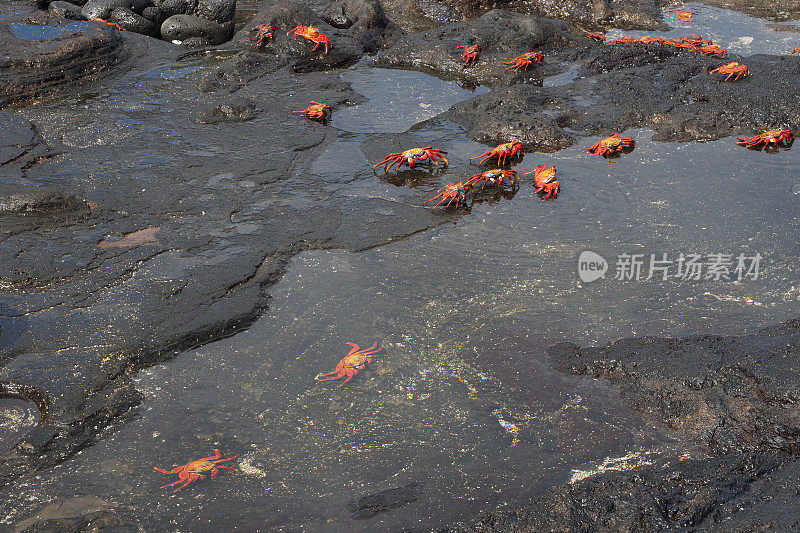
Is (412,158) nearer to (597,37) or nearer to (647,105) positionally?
(647,105)

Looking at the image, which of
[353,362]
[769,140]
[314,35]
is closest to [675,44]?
[769,140]

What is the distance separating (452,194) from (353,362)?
117 inches

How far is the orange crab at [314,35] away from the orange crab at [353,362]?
8.55 m

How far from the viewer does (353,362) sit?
5.61 metres

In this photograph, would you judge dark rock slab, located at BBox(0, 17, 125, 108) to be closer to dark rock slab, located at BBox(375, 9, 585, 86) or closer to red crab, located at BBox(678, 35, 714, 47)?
dark rock slab, located at BBox(375, 9, 585, 86)

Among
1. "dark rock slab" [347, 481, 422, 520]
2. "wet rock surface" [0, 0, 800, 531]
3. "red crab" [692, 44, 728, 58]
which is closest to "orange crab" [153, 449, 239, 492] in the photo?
"wet rock surface" [0, 0, 800, 531]

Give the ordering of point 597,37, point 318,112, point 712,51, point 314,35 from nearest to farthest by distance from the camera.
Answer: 1. point 318,112
2. point 712,51
3. point 314,35
4. point 597,37

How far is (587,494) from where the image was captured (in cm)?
413

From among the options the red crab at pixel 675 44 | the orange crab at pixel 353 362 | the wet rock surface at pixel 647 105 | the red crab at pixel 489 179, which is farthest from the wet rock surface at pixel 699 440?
the red crab at pixel 675 44

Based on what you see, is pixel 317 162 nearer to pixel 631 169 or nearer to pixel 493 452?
pixel 631 169

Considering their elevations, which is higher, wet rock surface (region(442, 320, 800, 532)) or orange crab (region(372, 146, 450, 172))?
orange crab (region(372, 146, 450, 172))

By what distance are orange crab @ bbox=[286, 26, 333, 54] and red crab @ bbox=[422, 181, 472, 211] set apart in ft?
19.7

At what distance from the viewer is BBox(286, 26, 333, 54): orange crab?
12.7 m

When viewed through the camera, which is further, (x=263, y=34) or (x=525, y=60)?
(x=263, y=34)
